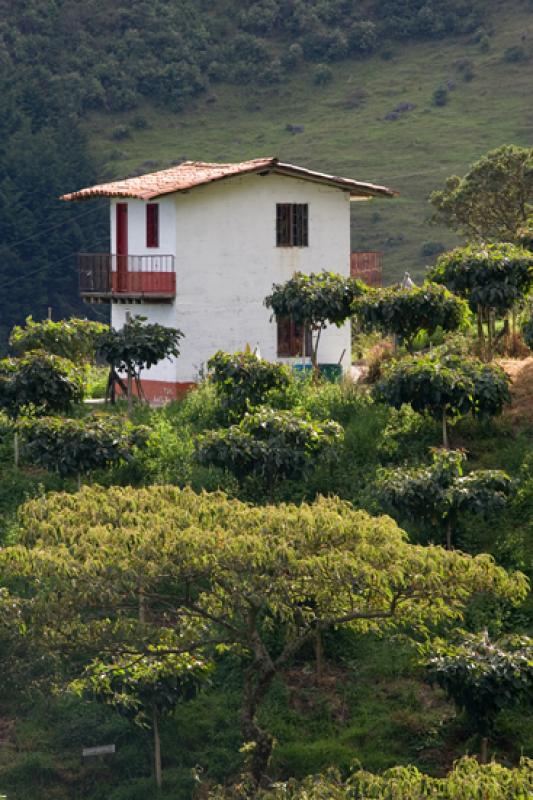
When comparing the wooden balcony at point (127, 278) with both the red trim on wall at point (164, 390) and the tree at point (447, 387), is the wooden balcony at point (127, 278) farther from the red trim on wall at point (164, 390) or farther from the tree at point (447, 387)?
the tree at point (447, 387)

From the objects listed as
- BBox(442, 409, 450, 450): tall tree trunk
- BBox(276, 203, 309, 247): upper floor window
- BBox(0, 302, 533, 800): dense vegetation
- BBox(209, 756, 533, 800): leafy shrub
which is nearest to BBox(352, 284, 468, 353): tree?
BBox(0, 302, 533, 800): dense vegetation

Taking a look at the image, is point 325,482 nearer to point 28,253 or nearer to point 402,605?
point 402,605

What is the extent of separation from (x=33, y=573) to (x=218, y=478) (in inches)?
478

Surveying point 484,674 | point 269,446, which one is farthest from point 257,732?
point 269,446

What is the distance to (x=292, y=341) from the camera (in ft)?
160

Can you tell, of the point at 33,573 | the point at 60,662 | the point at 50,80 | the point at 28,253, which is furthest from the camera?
the point at 50,80

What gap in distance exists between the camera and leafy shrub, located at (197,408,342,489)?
3225 cm

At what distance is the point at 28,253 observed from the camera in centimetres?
9406

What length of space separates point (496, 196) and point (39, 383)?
31061 millimetres

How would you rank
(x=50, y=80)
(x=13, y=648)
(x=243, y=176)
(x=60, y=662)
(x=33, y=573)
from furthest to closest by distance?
(x=50, y=80)
(x=243, y=176)
(x=13, y=648)
(x=60, y=662)
(x=33, y=573)

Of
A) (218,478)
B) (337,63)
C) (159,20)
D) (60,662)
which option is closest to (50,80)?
(159,20)

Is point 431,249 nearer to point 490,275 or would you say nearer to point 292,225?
point 292,225

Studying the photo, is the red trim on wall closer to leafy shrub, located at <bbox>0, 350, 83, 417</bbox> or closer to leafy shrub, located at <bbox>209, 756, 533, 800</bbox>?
leafy shrub, located at <bbox>0, 350, 83, 417</bbox>

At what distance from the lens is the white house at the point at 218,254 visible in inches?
1839
